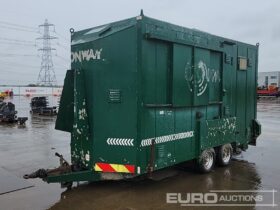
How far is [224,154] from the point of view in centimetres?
912

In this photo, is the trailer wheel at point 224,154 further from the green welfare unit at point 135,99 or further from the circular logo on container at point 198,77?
the circular logo on container at point 198,77

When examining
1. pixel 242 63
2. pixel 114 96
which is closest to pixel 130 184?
pixel 114 96

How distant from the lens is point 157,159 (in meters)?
6.69

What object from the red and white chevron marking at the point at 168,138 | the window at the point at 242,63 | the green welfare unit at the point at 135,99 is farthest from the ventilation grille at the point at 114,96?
the window at the point at 242,63

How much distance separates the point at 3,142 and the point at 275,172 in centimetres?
920

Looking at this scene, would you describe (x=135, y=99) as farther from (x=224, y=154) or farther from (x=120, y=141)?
(x=224, y=154)

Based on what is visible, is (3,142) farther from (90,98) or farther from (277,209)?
(277,209)

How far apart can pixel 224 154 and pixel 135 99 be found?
3.95m

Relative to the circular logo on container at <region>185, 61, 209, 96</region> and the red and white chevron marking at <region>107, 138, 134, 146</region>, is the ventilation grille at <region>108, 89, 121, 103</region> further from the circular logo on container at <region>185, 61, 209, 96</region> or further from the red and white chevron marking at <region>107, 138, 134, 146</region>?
the circular logo on container at <region>185, 61, 209, 96</region>

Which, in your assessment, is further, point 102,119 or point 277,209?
point 102,119

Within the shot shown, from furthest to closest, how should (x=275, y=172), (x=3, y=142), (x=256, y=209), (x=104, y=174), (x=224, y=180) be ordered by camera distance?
(x=3, y=142) → (x=275, y=172) → (x=224, y=180) → (x=104, y=174) → (x=256, y=209)

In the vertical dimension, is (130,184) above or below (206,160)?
below

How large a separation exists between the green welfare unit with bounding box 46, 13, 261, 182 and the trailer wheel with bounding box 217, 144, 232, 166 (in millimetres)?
838

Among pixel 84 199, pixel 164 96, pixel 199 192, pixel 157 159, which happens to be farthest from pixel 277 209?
pixel 84 199
